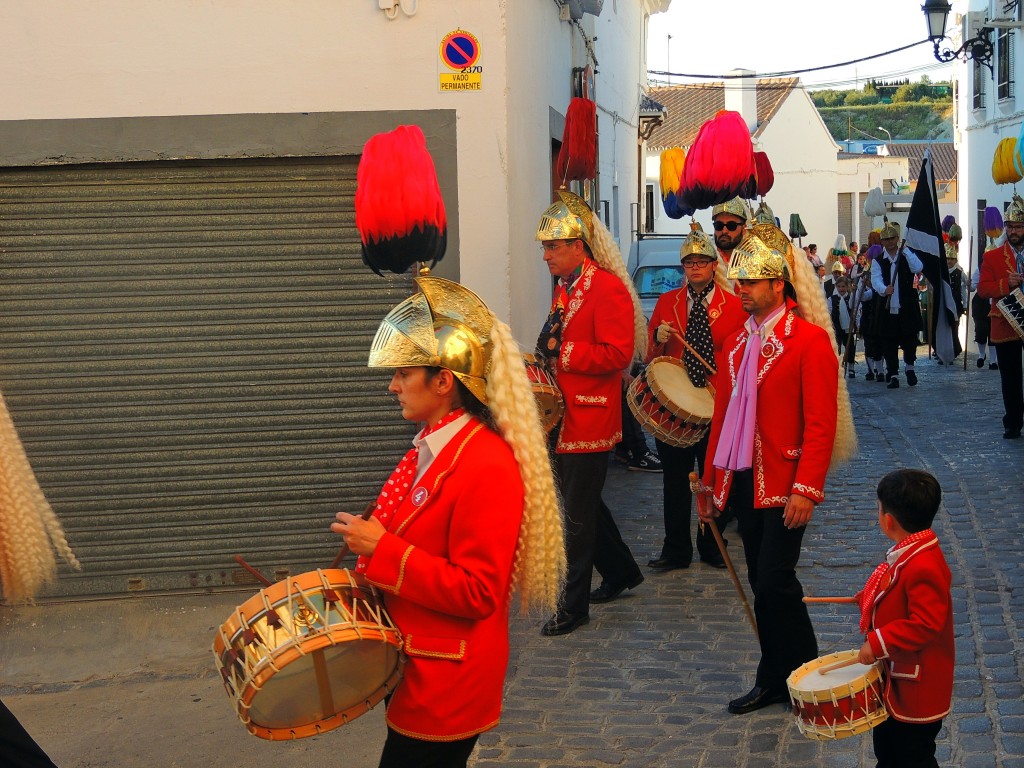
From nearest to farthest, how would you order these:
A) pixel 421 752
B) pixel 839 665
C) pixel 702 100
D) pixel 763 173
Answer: pixel 421 752 → pixel 839 665 → pixel 763 173 → pixel 702 100

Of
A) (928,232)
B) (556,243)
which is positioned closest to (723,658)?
(556,243)

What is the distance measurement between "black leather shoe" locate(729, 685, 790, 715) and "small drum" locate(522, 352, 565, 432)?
1.64m

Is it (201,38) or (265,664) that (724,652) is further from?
(201,38)

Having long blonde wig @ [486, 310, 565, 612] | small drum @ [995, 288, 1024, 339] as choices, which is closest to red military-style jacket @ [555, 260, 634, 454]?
long blonde wig @ [486, 310, 565, 612]

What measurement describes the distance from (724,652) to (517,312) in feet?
8.02

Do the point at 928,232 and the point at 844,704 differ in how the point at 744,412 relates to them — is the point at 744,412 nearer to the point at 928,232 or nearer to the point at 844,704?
the point at 844,704

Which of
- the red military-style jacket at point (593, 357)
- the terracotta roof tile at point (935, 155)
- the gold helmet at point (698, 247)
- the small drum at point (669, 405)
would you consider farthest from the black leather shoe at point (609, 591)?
the terracotta roof tile at point (935, 155)

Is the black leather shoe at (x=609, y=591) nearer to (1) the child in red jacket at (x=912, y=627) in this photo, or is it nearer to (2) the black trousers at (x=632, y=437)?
(1) the child in red jacket at (x=912, y=627)

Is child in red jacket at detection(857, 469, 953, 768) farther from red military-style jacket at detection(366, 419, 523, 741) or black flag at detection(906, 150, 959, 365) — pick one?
black flag at detection(906, 150, 959, 365)

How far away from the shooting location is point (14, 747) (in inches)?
152

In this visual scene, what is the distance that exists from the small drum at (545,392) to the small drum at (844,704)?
246cm

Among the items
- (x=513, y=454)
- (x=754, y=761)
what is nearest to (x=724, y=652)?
(x=754, y=761)

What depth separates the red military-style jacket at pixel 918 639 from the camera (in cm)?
396

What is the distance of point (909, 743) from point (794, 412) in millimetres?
1512
